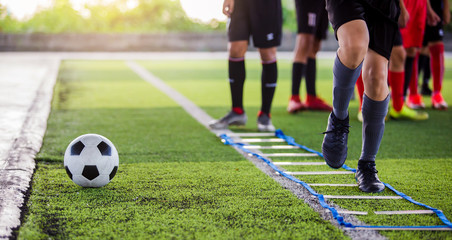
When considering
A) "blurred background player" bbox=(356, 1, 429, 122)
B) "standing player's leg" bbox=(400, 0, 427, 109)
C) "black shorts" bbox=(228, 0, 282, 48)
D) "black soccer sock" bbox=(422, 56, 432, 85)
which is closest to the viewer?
"black shorts" bbox=(228, 0, 282, 48)

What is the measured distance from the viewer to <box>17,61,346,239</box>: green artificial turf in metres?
2.33

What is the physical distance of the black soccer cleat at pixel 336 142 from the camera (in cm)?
303

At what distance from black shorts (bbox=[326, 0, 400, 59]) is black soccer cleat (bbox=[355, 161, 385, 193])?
25.4 inches

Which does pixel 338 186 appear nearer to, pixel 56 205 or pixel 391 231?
pixel 391 231

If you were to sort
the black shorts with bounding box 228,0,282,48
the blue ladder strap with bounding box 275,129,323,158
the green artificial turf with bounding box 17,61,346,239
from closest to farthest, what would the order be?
the green artificial turf with bounding box 17,61,346,239, the blue ladder strap with bounding box 275,129,323,158, the black shorts with bounding box 228,0,282,48

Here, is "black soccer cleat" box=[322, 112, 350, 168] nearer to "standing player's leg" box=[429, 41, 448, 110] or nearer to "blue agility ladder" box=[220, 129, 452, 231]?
"blue agility ladder" box=[220, 129, 452, 231]

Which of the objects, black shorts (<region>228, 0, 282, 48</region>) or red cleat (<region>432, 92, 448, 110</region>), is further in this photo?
red cleat (<region>432, 92, 448, 110</region>)

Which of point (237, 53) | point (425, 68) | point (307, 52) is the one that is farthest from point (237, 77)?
point (425, 68)

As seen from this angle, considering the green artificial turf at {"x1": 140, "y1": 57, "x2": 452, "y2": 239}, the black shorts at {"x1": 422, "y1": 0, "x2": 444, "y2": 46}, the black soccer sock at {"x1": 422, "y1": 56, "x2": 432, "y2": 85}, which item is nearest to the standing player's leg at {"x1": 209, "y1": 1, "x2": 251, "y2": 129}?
the green artificial turf at {"x1": 140, "y1": 57, "x2": 452, "y2": 239}

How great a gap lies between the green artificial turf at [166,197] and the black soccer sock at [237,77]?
1.72ft

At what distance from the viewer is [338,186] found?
3117 mm

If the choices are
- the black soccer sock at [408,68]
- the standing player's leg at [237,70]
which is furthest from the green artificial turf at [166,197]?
the black soccer sock at [408,68]

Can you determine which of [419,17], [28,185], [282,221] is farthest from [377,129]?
[419,17]

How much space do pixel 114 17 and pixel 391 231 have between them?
2954 centimetres
